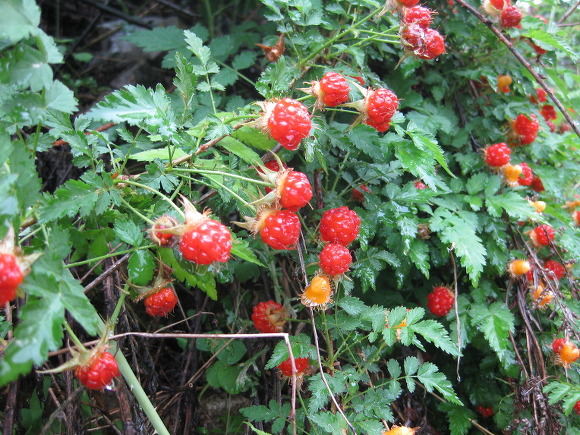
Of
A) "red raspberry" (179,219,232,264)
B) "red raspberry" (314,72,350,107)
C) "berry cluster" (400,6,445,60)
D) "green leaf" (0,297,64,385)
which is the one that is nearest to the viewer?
"green leaf" (0,297,64,385)

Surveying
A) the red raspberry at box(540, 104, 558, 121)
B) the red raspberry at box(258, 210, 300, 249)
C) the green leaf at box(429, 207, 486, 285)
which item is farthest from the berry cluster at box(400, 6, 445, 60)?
the red raspberry at box(540, 104, 558, 121)

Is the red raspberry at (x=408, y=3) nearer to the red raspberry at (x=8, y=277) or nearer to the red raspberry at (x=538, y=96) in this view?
the red raspberry at (x=538, y=96)

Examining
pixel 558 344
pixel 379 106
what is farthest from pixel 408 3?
pixel 558 344

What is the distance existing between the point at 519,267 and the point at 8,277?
1737 millimetres

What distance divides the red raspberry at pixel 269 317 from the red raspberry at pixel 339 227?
31cm

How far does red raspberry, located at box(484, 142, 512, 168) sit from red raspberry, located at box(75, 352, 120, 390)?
1.69 meters

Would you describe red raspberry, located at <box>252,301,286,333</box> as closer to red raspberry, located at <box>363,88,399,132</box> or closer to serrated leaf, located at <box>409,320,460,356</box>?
serrated leaf, located at <box>409,320,460,356</box>

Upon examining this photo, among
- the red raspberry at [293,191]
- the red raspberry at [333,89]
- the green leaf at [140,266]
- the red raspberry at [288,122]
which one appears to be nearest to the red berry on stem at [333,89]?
the red raspberry at [333,89]

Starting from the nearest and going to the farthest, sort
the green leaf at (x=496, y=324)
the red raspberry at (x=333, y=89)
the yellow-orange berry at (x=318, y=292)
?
1. the red raspberry at (x=333, y=89)
2. the yellow-orange berry at (x=318, y=292)
3. the green leaf at (x=496, y=324)

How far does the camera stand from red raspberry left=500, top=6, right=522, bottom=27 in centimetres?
190

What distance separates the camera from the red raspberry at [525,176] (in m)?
2.01

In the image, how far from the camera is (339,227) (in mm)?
1385

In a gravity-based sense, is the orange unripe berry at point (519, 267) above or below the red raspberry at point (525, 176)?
below

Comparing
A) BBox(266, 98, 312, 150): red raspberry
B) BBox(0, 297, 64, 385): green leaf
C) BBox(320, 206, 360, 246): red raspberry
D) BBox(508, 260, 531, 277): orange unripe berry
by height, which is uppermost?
BBox(266, 98, 312, 150): red raspberry
